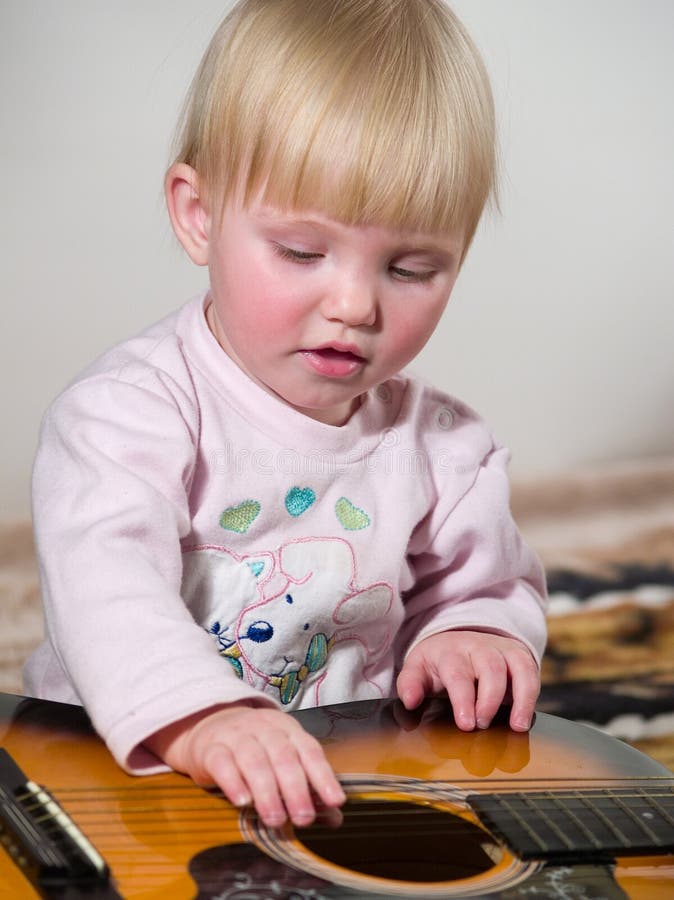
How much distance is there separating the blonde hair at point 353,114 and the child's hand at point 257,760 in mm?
380

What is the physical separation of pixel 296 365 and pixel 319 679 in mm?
297

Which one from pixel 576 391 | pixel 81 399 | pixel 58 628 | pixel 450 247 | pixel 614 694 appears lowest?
pixel 614 694

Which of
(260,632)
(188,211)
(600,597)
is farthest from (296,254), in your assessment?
(600,597)

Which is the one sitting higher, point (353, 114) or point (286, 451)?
point (353, 114)

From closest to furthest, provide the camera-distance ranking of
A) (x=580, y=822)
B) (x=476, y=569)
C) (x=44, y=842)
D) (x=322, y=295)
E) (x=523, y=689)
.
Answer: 1. (x=44, y=842)
2. (x=580, y=822)
3. (x=322, y=295)
4. (x=523, y=689)
5. (x=476, y=569)

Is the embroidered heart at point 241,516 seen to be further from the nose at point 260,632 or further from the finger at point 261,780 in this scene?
the finger at point 261,780

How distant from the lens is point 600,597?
1865 mm

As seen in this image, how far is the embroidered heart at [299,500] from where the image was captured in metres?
1.10

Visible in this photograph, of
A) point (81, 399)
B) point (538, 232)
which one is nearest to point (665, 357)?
point (538, 232)

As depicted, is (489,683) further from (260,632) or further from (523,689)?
(260,632)

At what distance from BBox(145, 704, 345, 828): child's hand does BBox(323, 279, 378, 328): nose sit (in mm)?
306

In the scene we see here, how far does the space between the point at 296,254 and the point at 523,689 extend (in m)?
0.41

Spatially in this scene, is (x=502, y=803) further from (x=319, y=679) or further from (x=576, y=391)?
(x=576, y=391)

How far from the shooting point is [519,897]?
787mm
